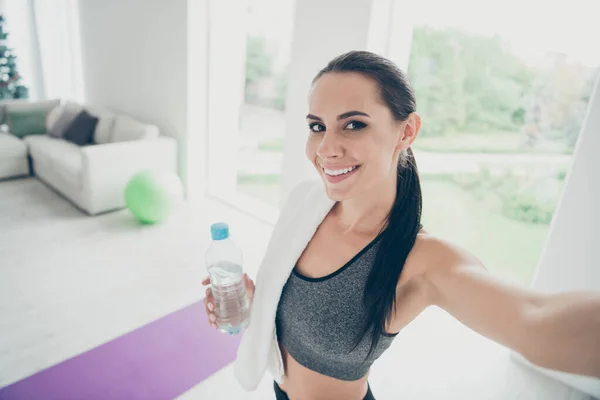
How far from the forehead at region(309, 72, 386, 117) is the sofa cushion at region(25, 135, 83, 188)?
3.24 m

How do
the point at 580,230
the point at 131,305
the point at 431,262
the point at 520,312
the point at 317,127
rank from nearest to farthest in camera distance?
1. the point at 520,312
2. the point at 431,262
3. the point at 317,127
4. the point at 580,230
5. the point at 131,305

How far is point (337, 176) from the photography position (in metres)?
0.82

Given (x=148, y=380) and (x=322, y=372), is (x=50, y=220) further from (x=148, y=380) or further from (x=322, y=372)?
(x=322, y=372)

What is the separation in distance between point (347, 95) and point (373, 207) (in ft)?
0.84

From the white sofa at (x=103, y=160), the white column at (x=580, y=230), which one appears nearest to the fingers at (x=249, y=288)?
the white column at (x=580, y=230)

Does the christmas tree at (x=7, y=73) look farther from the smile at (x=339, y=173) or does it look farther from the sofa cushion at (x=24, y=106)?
the smile at (x=339, y=173)

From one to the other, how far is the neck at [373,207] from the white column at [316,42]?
1.45 meters

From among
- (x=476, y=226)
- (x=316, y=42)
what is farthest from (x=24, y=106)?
(x=476, y=226)

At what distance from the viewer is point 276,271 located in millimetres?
989

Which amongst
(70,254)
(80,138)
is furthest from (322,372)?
(80,138)

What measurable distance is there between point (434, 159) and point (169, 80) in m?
3.67

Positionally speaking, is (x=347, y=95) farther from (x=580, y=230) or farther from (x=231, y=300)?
(x=580, y=230)

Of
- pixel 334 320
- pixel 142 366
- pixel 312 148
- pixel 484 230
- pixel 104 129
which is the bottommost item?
pixel 484 230

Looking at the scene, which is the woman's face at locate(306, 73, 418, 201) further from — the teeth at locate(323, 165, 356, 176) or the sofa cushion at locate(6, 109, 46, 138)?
the sofa cushion at locate(6, 109, 46, 138)
